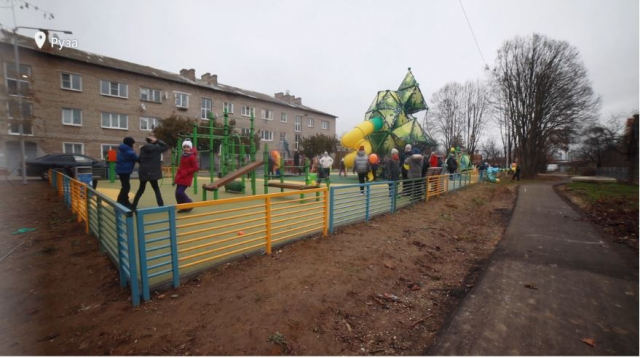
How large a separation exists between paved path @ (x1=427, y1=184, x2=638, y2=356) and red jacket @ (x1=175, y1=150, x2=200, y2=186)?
5.27m

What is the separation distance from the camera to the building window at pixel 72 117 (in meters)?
19.2

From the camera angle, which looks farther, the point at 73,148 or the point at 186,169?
the point at 73,148

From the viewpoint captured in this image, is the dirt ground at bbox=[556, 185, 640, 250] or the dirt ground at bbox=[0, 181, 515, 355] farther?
the dirt ground at bbox=[556, 185, 640, 250]

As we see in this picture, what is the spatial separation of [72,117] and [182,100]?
8.63m

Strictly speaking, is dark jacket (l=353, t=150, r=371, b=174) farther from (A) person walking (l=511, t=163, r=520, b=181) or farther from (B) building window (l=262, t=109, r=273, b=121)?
(B) building window (l=262, t=109, r=273, b=121)

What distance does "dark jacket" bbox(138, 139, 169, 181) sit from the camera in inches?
223

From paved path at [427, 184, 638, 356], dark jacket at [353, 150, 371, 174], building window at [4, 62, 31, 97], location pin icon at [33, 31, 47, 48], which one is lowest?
paved path at [427, 184, 638, 356]

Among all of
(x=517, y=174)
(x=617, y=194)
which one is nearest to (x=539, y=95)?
(x=517, y=174)

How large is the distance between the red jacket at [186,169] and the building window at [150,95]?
2231 cm

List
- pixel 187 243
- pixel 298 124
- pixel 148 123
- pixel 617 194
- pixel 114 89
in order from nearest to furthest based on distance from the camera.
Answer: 1. pixel 187 243
2. pixel 617 194
3. pixel 114 89
4. pixel 148 123
5. pixel 298 124

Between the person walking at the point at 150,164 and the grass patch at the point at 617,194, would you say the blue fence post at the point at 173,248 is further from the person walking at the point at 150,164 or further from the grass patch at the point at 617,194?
the grass patch at the point at 617,194

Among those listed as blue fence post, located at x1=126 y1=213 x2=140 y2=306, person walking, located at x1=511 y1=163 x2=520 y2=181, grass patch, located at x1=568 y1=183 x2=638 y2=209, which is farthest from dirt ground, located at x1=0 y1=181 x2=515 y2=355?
person walking, located at x1=511 y1=163 x2=520 y2=181

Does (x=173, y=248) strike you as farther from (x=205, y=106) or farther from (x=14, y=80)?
(x=205, y=106)

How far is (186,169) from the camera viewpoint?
5809 millimetres
